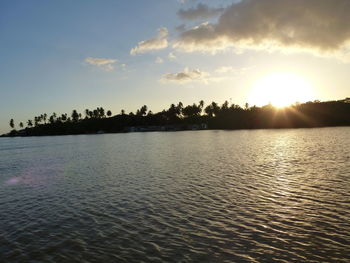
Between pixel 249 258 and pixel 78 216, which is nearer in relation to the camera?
pixel 249 258

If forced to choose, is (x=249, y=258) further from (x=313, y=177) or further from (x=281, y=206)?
(x=313, y=177)

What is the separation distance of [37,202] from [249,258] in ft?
94.4

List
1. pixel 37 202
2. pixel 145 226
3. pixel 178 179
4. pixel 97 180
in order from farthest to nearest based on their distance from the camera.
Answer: pixel 97 180 < pixel 178 179 < pixel 37 202 < pixel 145 226

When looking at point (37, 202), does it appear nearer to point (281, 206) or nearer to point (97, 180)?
point (97, 180)

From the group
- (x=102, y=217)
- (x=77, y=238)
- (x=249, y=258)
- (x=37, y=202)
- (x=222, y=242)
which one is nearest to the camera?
(x=249, y=258)

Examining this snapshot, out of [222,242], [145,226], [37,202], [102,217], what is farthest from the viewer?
[37,202]

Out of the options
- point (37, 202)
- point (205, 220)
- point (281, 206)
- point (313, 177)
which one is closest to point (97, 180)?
point (37, 202)

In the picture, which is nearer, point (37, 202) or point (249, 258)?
point (249, 258)

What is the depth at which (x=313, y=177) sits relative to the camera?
1661 inches

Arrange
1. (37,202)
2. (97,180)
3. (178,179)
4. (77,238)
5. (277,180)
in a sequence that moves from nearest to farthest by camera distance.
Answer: (77,238)
(37,202)
(277,180)
(178,179)
(97,180)

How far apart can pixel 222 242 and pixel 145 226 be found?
7.58 m

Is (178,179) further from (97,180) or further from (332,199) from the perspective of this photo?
(332,199)

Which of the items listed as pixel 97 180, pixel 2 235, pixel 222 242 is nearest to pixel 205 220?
pixel 222 242

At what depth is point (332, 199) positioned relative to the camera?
29781 mm
